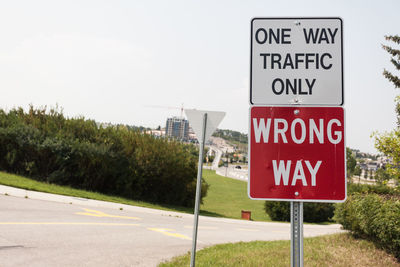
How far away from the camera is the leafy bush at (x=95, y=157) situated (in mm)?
20000

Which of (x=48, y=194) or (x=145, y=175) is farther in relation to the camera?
(x=145, y=175)

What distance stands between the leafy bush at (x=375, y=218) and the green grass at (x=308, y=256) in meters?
0.30

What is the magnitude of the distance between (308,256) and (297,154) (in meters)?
5.86

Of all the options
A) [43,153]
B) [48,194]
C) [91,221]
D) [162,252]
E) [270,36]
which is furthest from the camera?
[43,153]

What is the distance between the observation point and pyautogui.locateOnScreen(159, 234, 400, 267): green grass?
6886 mm

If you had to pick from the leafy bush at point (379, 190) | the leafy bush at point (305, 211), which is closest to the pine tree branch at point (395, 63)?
the leafy bush at point (379, 190)

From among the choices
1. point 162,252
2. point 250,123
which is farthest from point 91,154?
point 250,123

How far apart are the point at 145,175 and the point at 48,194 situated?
8.06 metres

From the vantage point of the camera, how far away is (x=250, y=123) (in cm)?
266

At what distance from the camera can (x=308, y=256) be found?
301 inches

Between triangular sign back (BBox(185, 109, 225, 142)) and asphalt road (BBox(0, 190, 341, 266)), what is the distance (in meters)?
2.86

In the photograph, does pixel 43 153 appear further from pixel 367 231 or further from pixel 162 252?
pixel 367 231

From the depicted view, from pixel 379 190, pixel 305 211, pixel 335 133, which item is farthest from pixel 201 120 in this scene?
pixel 305 211

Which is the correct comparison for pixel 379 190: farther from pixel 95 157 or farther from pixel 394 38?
pixel 95 157
